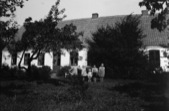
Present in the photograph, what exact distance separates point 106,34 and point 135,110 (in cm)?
1453

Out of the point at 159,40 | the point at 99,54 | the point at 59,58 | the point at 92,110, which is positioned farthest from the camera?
the point at 59,58

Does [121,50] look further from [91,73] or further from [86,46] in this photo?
[86,46]

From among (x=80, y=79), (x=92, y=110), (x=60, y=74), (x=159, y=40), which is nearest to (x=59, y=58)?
(x=60, y=74)

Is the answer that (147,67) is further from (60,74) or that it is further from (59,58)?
(59,58)

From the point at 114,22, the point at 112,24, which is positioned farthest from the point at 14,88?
the point at 114,22

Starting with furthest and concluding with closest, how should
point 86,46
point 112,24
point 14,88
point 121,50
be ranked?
1. point 86,46
2. point 112,24
3. point 121,50
4. point 14,88

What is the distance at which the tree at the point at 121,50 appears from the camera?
64.2 feet

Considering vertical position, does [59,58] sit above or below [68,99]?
above

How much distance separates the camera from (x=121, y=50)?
63.7ft

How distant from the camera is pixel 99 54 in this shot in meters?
21.0

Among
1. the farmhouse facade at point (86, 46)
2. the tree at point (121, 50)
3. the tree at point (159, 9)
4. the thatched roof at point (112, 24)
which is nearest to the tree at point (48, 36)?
the farmhouse facade at point (86, 46)

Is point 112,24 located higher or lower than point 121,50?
higher

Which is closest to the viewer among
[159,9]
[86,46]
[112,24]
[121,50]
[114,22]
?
[159,9]

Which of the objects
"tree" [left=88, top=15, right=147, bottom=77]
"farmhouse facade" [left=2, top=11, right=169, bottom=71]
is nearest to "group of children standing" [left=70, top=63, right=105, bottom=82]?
"tree" [left=88, top=15, right=147, bottom=77]
